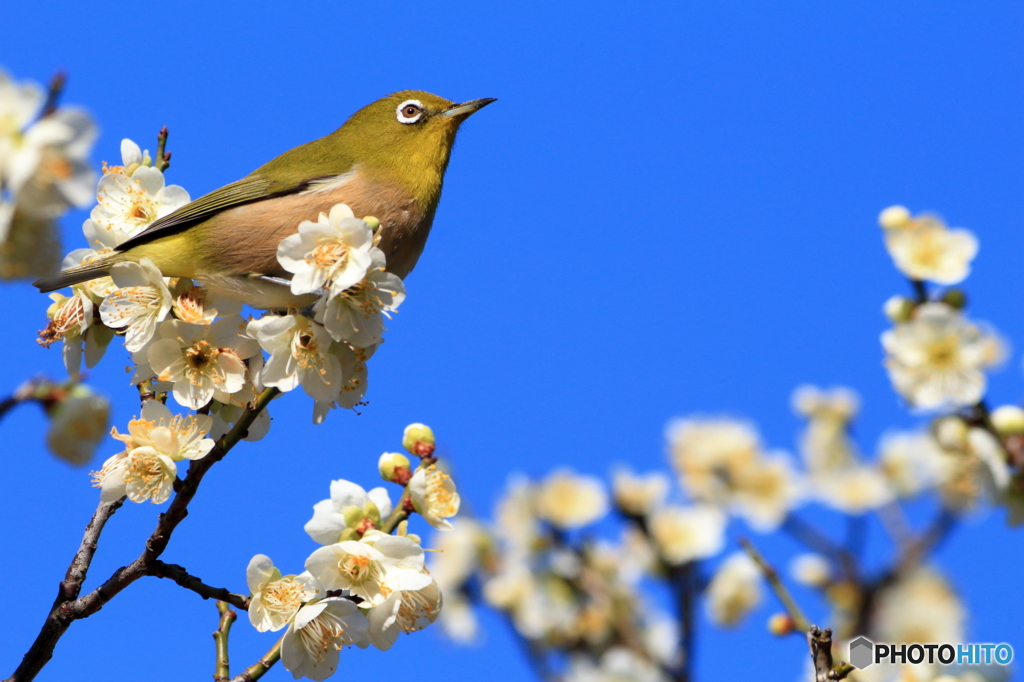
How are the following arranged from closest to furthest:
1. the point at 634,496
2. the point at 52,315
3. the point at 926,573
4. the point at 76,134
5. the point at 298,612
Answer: the point at 76,134 < the point at 298,612 < the point at 52,315 < the point at 926,573 < the point at 634,496

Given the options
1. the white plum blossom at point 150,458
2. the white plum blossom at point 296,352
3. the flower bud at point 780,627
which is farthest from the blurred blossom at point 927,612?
the white plum blossom at point 150,458

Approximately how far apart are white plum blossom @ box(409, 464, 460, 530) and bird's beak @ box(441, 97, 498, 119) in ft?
9.20

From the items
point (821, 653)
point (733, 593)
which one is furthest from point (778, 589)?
point (733, 593)

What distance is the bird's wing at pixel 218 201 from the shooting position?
371 centimetres

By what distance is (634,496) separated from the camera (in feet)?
22.4

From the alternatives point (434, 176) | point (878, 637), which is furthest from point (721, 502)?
point (434, 176)

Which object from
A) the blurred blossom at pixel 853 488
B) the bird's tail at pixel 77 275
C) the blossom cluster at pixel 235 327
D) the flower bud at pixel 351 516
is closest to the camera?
the blossom cluster at pixel 235 327

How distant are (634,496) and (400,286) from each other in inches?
169

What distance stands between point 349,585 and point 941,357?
2669 millimetres

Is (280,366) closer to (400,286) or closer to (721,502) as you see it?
(400,286)

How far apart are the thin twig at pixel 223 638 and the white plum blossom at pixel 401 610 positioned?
1.68 ft

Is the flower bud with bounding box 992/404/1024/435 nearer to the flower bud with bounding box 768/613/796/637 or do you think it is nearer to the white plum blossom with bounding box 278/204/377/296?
the flower bud with bounding box 768/613/796/637

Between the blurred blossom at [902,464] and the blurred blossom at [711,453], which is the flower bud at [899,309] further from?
the blurred blossom at [711,453]

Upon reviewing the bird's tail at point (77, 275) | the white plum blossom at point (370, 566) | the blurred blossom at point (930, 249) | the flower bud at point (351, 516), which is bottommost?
the white plum blossom at point (370, 566)
